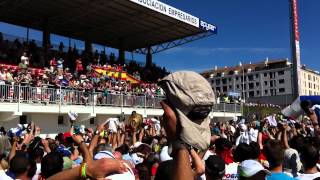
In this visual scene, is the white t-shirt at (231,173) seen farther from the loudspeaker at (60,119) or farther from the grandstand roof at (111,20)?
the grandstand roof at (111,20)

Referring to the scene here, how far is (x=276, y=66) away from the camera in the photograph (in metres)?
128

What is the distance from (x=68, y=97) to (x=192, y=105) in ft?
69.0

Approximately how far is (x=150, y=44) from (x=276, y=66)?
9376cm

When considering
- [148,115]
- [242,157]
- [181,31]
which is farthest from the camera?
[181,31]

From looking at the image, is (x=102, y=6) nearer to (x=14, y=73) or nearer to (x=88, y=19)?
(x=88, y=19)

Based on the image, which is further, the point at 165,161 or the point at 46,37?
the point at 46,37

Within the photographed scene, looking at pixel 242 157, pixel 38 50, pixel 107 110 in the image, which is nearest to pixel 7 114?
pixel 107 110

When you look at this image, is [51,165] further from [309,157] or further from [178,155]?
[309,157]

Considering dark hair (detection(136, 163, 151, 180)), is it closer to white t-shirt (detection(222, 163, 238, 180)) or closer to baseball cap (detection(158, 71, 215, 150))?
white t-shirt (detection(222, 163, 238, 180))

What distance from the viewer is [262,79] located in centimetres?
13125

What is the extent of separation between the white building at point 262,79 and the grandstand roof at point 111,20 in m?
85.9

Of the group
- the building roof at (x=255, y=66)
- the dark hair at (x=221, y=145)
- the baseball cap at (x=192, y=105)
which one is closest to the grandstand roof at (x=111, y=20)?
the dark hair at (x=221, y=145)

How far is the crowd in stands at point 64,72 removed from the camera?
865 inches

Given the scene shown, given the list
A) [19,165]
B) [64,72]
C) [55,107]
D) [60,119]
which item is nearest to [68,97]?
[55,107]
